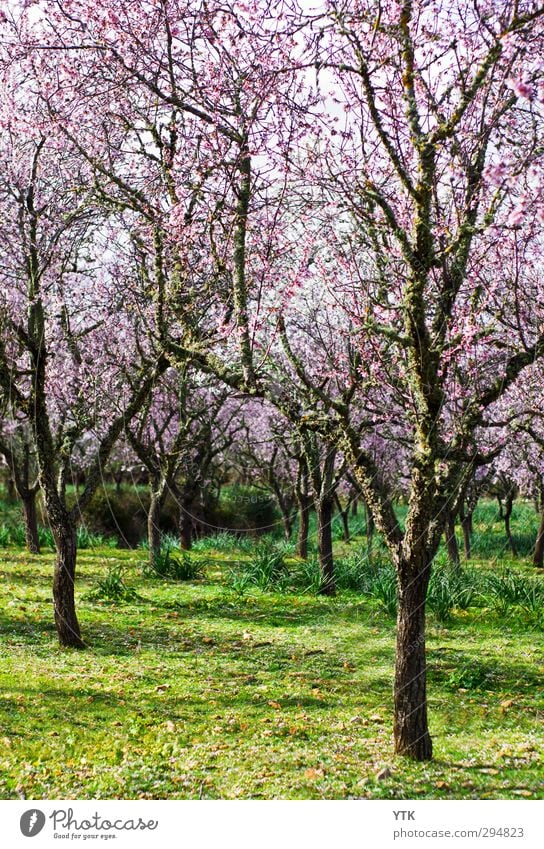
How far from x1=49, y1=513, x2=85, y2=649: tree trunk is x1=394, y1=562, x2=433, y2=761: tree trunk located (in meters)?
3.89

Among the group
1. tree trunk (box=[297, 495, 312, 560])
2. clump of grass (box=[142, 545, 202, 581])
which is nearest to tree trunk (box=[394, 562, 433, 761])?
clump of grass (box=[142, 545, 202, 581])

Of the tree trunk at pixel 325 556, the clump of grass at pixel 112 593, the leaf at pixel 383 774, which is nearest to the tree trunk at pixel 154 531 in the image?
the clump of grass at pixel 112 593

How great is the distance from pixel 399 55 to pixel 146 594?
8212 millimetres

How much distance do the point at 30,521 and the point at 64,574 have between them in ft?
24.0

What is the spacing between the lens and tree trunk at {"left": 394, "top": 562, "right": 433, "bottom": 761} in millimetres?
5562

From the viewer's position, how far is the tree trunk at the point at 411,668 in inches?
219

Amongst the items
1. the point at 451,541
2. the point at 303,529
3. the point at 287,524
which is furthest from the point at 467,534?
the point at 287,524

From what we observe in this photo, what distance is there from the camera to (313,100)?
602 centimetres

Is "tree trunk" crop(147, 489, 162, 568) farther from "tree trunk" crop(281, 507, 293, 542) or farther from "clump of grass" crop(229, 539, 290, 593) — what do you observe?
"tree trunk" crop(281, 507, 293, 542)

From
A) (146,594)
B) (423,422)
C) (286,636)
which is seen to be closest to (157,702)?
(286,636)

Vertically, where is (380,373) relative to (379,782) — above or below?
above

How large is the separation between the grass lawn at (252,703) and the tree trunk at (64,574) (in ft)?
1.05

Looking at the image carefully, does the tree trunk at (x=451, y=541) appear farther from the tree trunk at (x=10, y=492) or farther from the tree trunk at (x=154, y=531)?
the tree trunk at (x=10, y=492)
